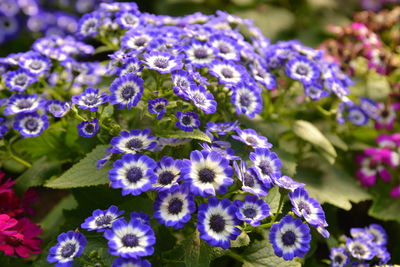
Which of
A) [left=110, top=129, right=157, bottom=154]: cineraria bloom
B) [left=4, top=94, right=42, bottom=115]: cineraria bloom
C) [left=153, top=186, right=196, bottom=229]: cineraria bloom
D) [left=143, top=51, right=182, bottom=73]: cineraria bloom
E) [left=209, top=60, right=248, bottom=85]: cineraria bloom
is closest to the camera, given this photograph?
[left=153, top=186, right=196, bottom=229]: cineraria bloom

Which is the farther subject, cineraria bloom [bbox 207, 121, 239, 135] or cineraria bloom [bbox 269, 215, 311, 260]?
cineraria bloom [bbox 207, 121, 239, 135]

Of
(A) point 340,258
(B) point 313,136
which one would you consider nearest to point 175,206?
(A) point 340,258

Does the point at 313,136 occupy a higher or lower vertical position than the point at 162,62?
lower

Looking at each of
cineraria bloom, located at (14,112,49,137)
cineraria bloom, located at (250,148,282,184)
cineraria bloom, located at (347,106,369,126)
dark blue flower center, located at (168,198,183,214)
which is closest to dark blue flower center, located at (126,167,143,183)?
dark blue flower center, located at (168,198,183,214)

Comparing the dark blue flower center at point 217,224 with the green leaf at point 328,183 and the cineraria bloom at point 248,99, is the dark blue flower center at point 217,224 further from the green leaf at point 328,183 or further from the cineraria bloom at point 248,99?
the green leaf at point 328,183

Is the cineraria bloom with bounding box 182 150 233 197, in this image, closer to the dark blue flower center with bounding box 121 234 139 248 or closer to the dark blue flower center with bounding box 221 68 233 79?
the dark blue flower center with bounding box 121 234 139 248

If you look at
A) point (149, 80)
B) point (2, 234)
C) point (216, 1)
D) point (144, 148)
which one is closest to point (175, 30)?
point (149, 80)

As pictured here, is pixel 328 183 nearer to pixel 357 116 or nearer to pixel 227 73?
pixel 357 116
